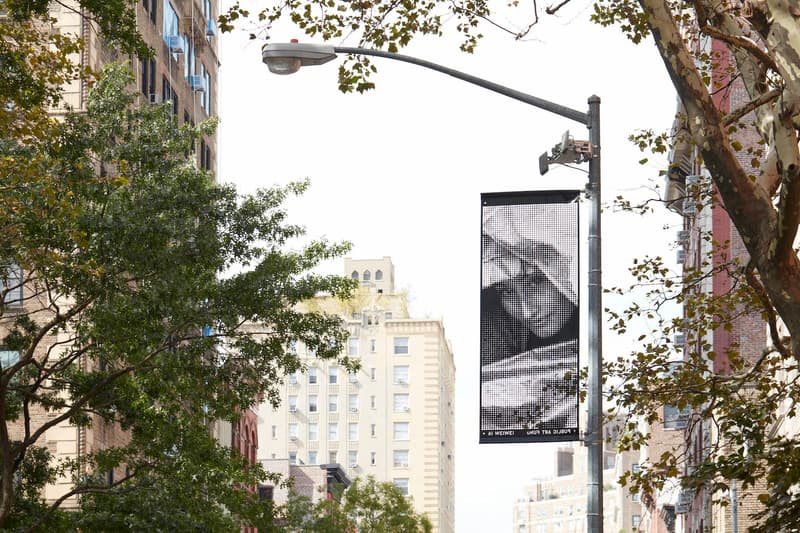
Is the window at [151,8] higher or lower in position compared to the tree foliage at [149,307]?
higher

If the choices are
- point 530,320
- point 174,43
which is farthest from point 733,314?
point 530,320

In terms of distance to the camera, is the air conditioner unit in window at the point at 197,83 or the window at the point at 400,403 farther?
the window at the point at 400,403

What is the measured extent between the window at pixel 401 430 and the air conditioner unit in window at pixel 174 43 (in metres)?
94.6

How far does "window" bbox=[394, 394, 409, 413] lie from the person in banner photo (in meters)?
140

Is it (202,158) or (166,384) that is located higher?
(202,158)

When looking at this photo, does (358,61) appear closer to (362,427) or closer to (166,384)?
(166,384)

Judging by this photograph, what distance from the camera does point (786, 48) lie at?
1177 cm

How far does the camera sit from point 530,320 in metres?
14.1

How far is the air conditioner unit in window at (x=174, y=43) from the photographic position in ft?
203

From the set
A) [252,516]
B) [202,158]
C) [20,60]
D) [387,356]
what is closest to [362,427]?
[387,356]

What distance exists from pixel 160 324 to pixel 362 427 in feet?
414

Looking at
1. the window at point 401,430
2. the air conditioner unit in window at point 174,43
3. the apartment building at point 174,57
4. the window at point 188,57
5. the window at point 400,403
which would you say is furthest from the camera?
the window at point 400,403

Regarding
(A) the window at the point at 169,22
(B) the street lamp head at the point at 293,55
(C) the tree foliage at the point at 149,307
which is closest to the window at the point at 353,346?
(A) the window at the point at 169,22

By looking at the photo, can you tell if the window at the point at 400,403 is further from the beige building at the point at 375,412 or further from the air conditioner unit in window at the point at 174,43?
the air conditioner unit in window at the point at 174,43
